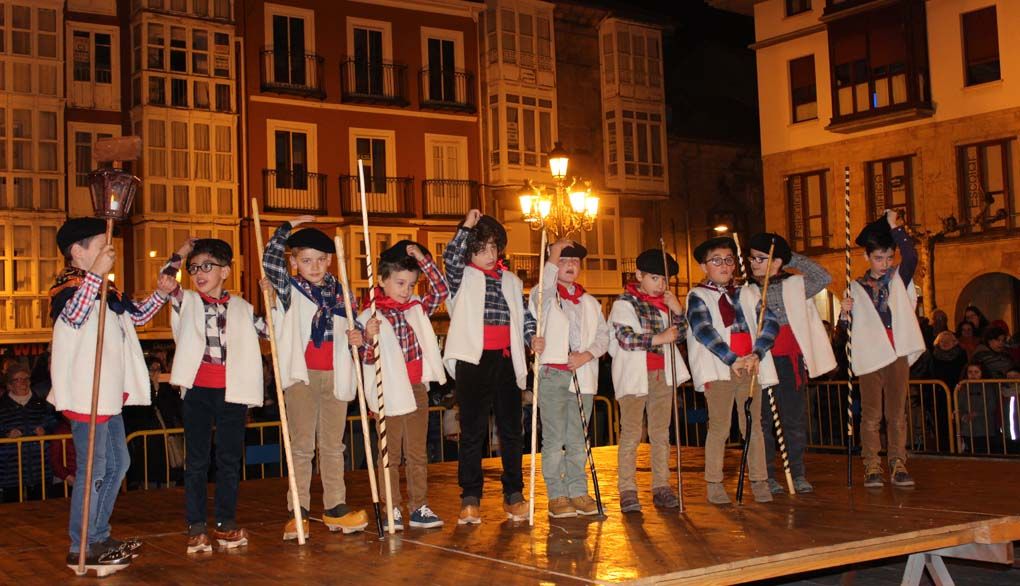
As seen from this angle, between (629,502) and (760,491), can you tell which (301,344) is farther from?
(760,491)

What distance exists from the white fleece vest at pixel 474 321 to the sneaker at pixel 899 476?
11.1 feet

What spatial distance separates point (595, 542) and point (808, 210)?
2426cm

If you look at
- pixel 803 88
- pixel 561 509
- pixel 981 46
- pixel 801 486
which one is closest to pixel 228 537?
pixel 561 509

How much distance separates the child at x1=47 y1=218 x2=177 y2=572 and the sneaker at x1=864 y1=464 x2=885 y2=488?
5.56 meters

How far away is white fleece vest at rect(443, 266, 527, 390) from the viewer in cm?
751

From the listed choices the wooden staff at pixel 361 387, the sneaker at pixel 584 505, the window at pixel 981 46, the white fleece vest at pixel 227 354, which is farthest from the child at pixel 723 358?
the window at pixel 981 46

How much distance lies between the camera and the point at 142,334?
27.9 m

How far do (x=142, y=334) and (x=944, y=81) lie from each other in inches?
787

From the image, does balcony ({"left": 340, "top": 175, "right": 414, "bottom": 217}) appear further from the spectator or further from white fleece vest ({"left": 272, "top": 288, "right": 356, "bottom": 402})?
white fleece vest ({"left": 272, "top": 288, "right": 356, "bottom": 402})

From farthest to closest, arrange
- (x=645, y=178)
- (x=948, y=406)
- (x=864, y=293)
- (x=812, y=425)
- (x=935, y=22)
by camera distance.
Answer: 1. (x=645, y=178)
2. (x=935, y=22)
3. (x=812, y=425)
4. (x=948, y=406)
5. (x=864, y=293)

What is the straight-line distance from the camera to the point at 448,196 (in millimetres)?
32406

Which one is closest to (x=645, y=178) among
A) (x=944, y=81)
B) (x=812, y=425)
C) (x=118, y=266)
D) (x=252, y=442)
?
(x=944, y=81)

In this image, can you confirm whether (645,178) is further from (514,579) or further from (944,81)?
(514,579)

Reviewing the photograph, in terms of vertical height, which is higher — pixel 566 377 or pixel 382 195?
pixel 382 195
